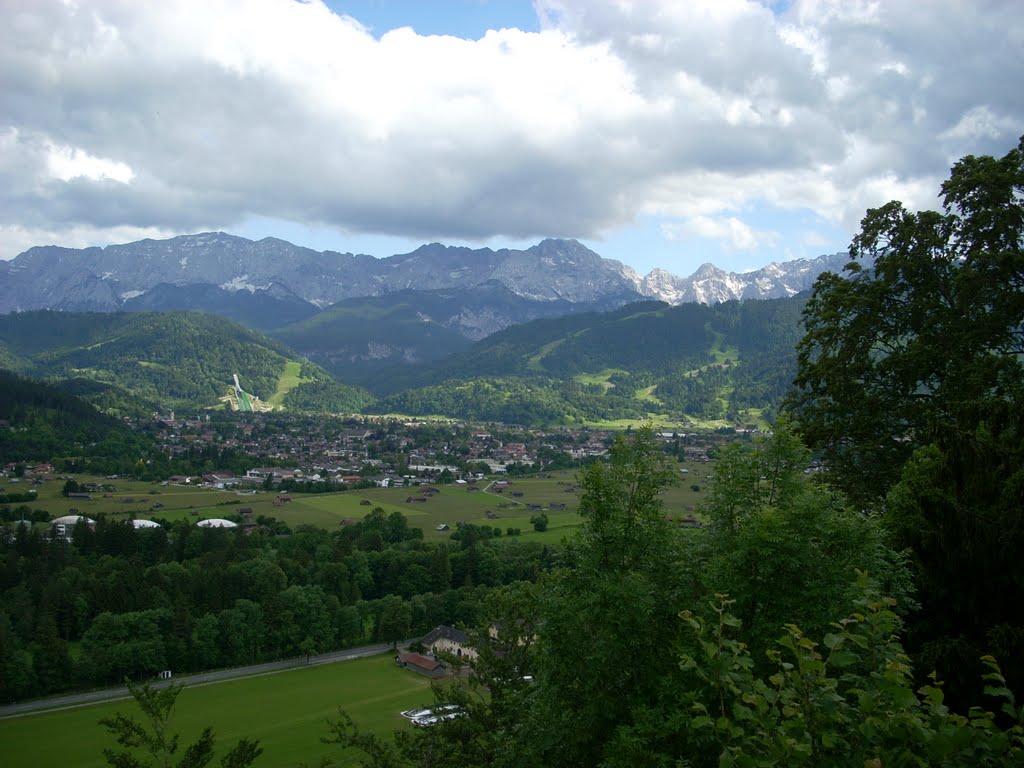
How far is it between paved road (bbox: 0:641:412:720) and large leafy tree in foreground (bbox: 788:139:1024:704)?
3642 cm

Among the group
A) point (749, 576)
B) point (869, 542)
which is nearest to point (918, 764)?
point (749, 576)

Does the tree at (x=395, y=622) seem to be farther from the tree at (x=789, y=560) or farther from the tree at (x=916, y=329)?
the tree at (x=789, y=560)

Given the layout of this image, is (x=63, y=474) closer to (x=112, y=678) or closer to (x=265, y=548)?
(x=265, y=548)

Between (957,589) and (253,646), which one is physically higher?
(957,589)

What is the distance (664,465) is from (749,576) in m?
2.53

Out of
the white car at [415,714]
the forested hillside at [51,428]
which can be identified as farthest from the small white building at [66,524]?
the forested hillside at [51,428]

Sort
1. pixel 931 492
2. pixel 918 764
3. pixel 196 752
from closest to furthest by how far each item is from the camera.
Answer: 1. pixel 918 764
2. pixel 931 492
3. pixel 196 752

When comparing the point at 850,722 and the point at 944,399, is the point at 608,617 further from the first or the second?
the point at 944,399

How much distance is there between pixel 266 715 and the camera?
37.0 metres

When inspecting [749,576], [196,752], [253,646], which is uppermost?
[749,576]

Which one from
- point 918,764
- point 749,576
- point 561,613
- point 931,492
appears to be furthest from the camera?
point 931,492

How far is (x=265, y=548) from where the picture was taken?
61.8 metres

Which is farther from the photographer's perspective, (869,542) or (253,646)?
(253,646)

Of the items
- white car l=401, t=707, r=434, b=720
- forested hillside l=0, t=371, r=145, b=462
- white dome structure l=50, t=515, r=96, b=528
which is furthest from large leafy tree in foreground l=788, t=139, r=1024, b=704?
forested hillside l=0, t=371, r=145, b=462
